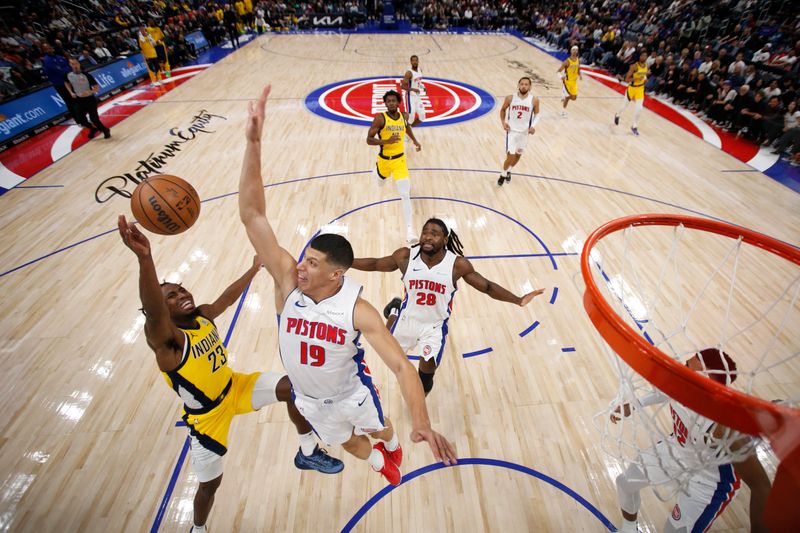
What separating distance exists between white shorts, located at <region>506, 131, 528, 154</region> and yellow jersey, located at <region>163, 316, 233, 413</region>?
6121 millimetres

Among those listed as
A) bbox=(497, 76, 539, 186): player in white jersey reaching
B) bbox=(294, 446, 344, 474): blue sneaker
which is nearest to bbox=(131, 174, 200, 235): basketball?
bbox=(294, 446, 344, 474): blue sneaker

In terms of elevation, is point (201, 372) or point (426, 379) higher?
point (201, 372)

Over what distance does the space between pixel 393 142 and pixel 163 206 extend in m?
3.25

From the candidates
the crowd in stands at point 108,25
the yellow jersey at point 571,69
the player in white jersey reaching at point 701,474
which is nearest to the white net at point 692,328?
the player in white jersey reaching at point 701,474

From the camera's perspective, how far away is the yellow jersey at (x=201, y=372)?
2449mm

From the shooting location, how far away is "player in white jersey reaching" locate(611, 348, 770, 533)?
1.92 metres

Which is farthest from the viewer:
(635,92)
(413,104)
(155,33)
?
(155,33)

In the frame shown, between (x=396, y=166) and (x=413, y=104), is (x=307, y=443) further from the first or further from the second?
(x=413, y=104)

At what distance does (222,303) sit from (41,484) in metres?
2.11

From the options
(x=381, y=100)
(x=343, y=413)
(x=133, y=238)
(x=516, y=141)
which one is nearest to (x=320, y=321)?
(x=343, y=413)

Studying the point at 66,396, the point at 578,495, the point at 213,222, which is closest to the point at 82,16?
the point at 213,222

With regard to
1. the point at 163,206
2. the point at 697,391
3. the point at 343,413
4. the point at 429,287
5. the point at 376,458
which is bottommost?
the point at 376,458

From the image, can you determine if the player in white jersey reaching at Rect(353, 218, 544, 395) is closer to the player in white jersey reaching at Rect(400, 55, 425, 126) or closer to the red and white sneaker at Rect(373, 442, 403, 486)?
the red and white sneaker at Rect(373, 442, 403, 486)

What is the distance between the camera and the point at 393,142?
18.7ft
